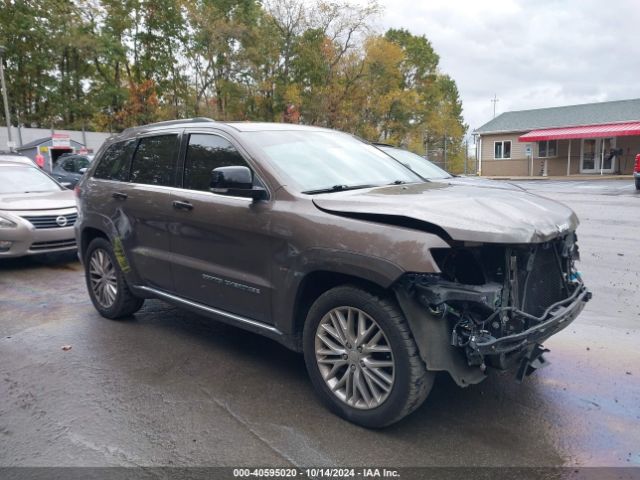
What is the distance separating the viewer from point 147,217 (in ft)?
15.3

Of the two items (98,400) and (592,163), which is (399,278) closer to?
(98,400)

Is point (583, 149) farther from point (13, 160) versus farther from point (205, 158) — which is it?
point (205, 158)

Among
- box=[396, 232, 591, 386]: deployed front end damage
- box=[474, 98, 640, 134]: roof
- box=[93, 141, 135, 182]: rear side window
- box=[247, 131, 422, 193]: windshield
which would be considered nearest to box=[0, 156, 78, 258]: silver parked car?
box=[93, 141, 135, 182]: rear side window

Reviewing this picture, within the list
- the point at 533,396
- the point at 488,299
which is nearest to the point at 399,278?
the point at 488,299

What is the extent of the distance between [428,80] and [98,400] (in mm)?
51520

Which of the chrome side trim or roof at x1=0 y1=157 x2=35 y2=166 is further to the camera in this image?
roof at x1=0 y1=157 x2=35 y2=166

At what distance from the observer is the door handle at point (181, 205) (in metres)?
4.23

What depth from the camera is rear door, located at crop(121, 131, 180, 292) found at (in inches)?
178

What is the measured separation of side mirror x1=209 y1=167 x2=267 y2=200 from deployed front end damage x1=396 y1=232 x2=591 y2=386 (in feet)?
4.19

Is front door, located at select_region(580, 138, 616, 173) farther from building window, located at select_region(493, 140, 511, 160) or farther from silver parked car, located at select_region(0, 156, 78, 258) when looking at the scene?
silver parked car, located at select_region(0, 156, 78, 258)

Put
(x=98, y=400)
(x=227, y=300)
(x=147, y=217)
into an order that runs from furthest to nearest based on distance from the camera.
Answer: (x=147, y=217)
(x=227, y=300)
(x=98, y=400)

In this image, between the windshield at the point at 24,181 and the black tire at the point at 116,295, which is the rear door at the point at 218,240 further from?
the windshield at the point at 24,181

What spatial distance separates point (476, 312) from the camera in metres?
3.03

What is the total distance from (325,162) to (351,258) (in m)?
1.24
